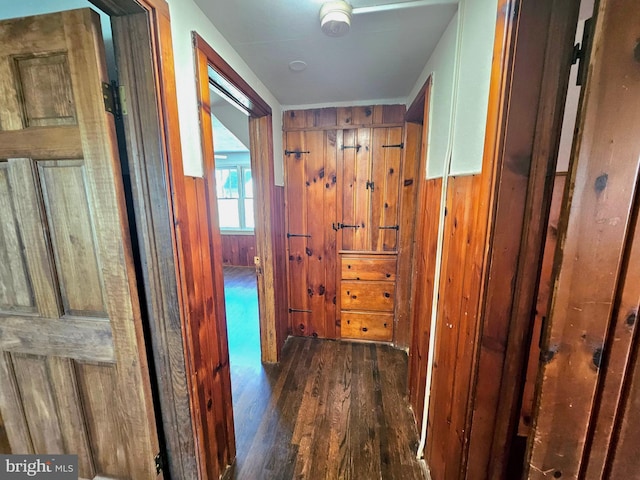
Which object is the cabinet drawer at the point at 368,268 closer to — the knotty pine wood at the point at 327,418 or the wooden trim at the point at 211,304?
the knotty pine wood at the point at 327,418

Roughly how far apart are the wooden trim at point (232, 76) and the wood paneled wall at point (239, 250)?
12.5ft

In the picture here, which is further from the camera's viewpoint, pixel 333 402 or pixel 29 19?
pixel 333 402

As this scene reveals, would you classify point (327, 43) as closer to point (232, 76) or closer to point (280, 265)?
point (232, 76)

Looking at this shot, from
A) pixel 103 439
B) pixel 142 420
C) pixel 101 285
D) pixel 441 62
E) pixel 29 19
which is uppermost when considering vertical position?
pixel 441 62

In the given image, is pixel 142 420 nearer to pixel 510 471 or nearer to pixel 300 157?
pixel 510 471

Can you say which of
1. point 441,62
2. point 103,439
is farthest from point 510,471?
point 441,62

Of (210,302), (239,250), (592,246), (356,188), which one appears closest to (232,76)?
(210,302)

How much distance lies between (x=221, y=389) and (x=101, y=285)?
776 millimetres

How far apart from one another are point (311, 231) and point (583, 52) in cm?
202

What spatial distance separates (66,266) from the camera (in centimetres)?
98

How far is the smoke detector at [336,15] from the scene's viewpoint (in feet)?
3.32

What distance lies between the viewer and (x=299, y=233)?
2.48m

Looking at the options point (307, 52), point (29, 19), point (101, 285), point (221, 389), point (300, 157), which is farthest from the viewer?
point (300, 157)

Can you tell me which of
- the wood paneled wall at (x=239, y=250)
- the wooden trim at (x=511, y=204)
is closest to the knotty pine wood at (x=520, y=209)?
the wooden trim at (x=511, y=204)
